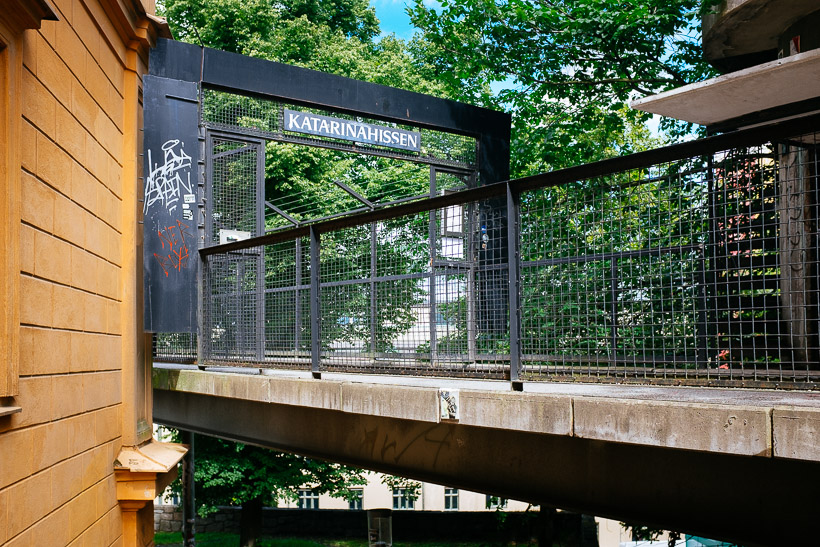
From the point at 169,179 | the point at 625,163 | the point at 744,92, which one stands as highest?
the point at 744,92

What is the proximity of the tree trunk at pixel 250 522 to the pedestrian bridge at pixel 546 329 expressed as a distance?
485 inches

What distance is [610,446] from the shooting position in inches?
193

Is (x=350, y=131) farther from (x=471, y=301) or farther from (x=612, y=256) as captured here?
(x=612, y=256)

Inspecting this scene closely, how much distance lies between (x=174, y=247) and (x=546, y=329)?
383 centimetres

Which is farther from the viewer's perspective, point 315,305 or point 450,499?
point 450,499

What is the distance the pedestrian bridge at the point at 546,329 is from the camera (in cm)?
408

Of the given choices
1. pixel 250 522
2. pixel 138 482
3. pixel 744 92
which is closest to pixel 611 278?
pixel 744 92

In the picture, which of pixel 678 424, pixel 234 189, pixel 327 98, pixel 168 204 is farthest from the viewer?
pixel 234 189

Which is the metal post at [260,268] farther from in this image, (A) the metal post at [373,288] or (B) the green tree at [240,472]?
(B) the green tree at [240,472]

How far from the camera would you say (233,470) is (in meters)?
19.9

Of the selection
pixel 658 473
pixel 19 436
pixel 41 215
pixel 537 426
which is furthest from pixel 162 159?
pixel 658 473

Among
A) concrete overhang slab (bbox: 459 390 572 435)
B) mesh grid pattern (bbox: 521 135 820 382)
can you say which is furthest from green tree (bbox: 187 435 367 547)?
mesh grid pattern (bbox: 521 135 820 382)

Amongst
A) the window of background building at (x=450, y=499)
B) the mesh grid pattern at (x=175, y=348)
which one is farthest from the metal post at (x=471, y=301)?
the window of background building at (x=450, y=499)

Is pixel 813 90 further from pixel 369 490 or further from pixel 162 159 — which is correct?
pixel 369 490
